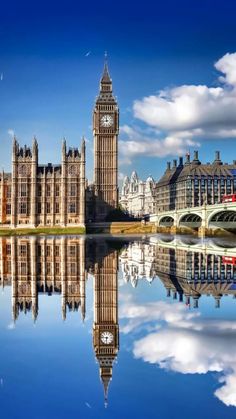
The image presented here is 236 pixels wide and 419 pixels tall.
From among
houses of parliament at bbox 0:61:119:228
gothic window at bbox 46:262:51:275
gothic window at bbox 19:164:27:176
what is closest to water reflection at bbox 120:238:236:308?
gothic window at bbox 46:262:51:275

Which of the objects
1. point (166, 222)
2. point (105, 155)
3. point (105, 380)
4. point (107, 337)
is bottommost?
point (166, 222)

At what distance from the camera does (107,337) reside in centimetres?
985

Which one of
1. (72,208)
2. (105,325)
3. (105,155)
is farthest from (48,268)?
(105,155)

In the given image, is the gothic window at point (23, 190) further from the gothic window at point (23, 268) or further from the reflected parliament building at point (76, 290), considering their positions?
the gothic window at point (23, 268)

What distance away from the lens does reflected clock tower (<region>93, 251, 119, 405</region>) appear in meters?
8.46

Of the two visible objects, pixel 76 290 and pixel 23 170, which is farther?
pixel 23 170

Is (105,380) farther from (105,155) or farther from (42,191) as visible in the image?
(105,155)

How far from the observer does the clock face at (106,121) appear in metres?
119

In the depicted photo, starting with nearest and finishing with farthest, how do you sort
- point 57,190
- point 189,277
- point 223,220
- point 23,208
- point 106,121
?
1. point 189,277
2. point 223,220
3. point 23,208
4. point 57,190
5. point 106,121

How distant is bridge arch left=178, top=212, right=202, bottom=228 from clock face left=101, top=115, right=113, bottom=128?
33418mm

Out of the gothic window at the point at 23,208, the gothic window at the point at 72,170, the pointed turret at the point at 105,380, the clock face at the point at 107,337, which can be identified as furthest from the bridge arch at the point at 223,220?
the pointed turret at the point at 105,380

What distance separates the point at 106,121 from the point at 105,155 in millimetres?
8678

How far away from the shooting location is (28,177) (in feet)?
333

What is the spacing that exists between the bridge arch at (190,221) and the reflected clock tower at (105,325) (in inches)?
3026
